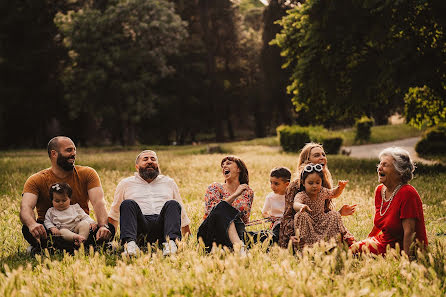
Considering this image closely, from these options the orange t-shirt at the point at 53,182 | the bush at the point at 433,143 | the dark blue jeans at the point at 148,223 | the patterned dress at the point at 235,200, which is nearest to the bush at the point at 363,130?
the bush at the point at 433,143

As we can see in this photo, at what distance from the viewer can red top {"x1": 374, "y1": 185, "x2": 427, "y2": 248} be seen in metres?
5.08

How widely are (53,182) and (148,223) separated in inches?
55.1

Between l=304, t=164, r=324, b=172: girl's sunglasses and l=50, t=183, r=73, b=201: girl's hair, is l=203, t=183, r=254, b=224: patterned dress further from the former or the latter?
l=50, t=183, r=73, b=201: girl's hair

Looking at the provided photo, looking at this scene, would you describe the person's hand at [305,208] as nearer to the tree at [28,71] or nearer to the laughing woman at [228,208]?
the laughing woman at [228,208]

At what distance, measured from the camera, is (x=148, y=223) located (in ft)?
20.4

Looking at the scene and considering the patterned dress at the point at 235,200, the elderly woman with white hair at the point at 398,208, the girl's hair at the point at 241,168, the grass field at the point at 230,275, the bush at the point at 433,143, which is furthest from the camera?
the bush at the point at 433,143

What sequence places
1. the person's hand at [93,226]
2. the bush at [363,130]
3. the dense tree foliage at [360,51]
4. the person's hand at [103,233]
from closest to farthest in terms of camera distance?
1. the person's hand at [103,233]
2. the person's hand at [93,226]
3. the dense tree foliage at [360,51]
4. the bush at [363,130]

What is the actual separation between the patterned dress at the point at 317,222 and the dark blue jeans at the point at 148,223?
5.08ft

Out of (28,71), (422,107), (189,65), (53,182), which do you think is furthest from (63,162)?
(28,71)

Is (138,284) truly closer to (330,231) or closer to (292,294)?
(292,294)

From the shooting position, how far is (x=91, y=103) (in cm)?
3869

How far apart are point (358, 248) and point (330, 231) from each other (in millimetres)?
376

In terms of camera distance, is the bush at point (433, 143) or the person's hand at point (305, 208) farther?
the bush at point (433, 143)

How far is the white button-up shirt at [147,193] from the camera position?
21.3 ft
